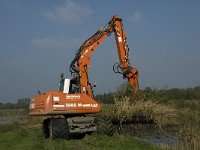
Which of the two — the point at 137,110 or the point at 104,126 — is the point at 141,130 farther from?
the point at 104,126

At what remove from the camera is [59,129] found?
19672mm

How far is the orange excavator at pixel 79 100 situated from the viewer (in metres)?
20.0

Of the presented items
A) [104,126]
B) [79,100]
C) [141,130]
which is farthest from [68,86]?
[141,130]

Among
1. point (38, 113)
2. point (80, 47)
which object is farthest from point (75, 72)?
point (38, 113)

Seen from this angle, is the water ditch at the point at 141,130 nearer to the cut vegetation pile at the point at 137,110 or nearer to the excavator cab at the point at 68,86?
the cut vegetation pile at the point at 137,110

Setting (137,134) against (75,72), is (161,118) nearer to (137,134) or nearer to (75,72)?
(137,134)

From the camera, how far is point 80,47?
917 inches

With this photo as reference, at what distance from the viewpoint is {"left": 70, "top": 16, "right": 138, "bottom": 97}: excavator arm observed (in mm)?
21891

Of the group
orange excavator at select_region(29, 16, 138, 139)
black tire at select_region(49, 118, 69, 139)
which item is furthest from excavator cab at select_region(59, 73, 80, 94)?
black tire at select_region(49, 118, 69, 139)

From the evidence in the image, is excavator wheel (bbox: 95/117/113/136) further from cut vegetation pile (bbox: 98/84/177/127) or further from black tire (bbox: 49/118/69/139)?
cut vegetation pile (bbox: 98/84/177/127)

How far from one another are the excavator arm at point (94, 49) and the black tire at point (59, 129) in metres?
2.27

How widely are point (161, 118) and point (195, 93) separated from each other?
101 ft

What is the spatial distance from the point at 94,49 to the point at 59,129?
5.36 meters

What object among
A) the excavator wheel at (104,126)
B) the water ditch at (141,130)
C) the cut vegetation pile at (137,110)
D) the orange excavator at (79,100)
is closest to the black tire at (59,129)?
the orange excavator at (79,100)
